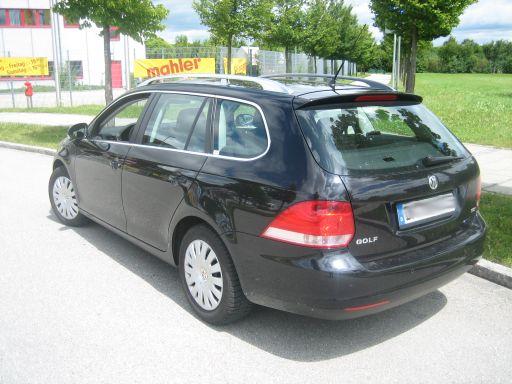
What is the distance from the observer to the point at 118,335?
12.1 ft

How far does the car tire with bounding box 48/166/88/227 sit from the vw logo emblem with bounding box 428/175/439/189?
3.84m

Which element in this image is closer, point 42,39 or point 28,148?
point 28,148

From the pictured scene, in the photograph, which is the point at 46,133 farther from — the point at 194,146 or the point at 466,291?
the point at 466,291

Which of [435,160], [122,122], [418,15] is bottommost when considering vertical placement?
[435,160]

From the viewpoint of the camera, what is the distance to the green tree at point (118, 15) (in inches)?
497

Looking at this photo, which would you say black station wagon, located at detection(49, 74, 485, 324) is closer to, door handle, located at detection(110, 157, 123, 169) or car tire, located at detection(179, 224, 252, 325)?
car tire, located at detection(179, 224, 252, 325)

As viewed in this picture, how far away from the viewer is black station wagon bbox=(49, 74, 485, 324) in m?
3.11

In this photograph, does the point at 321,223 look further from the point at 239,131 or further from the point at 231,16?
the point at 231,16

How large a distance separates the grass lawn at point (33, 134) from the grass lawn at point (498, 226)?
350 inches

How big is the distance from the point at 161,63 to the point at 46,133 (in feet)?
30.5

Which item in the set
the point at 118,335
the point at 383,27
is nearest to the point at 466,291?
the point at 118,335

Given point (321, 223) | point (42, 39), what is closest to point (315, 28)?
point (42, 39)

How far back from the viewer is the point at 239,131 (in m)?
3.70

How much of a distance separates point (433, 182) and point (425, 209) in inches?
7.4
